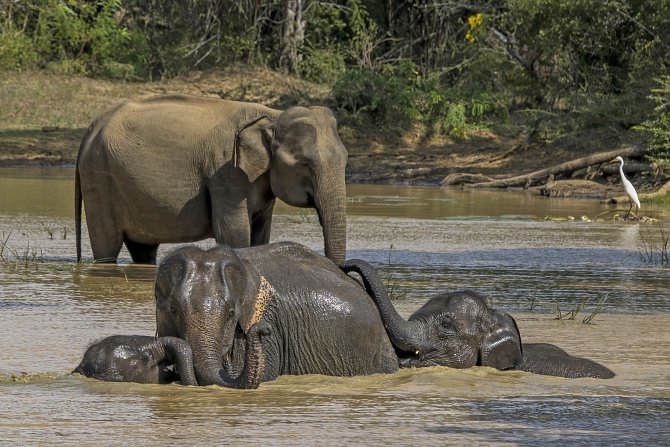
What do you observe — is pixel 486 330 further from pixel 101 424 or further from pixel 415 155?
pixel 415 155

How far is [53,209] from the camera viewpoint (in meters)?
18.7

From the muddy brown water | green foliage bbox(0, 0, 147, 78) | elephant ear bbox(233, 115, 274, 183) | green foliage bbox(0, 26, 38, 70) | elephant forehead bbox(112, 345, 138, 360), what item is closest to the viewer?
the muddy brown water

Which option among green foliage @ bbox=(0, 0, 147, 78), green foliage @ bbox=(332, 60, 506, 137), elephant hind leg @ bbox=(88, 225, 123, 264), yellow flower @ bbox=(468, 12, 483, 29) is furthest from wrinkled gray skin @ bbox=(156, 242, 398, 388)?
green foliage @ bbox=(0, 0, 147, 78)

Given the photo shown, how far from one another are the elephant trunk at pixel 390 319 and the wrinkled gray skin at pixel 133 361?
1.19m

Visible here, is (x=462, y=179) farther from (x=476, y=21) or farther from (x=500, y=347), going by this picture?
(x=500, y=347)

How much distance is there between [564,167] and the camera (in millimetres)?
25172

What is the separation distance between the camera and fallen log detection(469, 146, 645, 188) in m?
25.1

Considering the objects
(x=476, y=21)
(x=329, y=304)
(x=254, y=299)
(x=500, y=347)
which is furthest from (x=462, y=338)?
(x=476, y=21)

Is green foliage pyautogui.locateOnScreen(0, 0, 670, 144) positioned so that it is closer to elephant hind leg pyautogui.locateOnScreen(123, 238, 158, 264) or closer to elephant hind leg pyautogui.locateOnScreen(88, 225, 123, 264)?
elephant hind leg pyautogui.locateOnScreen(123, 238, 158, 264)

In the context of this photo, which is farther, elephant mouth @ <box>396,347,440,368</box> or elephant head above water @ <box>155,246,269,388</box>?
elephant mouth @ <box>396,347,440,368</box>

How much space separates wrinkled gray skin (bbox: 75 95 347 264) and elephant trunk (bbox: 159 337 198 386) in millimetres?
4721

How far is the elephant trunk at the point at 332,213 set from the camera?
37.5 feet

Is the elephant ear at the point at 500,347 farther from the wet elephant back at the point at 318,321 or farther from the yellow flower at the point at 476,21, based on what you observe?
the yellow flower at the point at 476,21

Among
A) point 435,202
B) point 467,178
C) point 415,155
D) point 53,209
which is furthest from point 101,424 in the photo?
point 415,155
